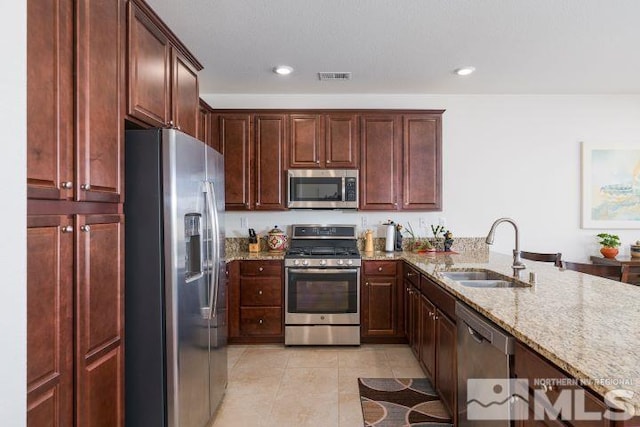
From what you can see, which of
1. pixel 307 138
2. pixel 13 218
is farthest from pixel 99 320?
pixel 307 138

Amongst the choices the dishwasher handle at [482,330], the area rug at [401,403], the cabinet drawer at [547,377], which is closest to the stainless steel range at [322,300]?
the area rug at [401,403]

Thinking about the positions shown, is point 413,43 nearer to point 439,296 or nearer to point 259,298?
point 439,296

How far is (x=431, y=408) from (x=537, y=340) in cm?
154

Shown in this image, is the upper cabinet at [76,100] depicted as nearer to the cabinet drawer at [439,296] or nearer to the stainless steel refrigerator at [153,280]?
the stainless steel refrigerator at [153,280]

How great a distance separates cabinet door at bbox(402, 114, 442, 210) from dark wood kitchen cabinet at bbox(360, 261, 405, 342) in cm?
79

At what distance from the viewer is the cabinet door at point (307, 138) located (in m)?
3.74

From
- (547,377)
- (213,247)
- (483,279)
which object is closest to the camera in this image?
(547,377)

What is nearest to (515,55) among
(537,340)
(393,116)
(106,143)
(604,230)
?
(393,116)

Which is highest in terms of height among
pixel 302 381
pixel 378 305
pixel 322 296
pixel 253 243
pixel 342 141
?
pixel 342 141

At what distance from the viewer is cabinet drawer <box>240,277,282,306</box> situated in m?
3.48

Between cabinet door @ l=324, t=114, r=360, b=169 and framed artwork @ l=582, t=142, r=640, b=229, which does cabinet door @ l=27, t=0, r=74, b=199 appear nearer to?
cabinet door @ l=324, t=114, r=360, b=169

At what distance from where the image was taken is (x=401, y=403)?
247 centimetres

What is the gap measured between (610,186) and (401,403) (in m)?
3.55

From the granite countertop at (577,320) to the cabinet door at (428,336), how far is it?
320 millimetres
